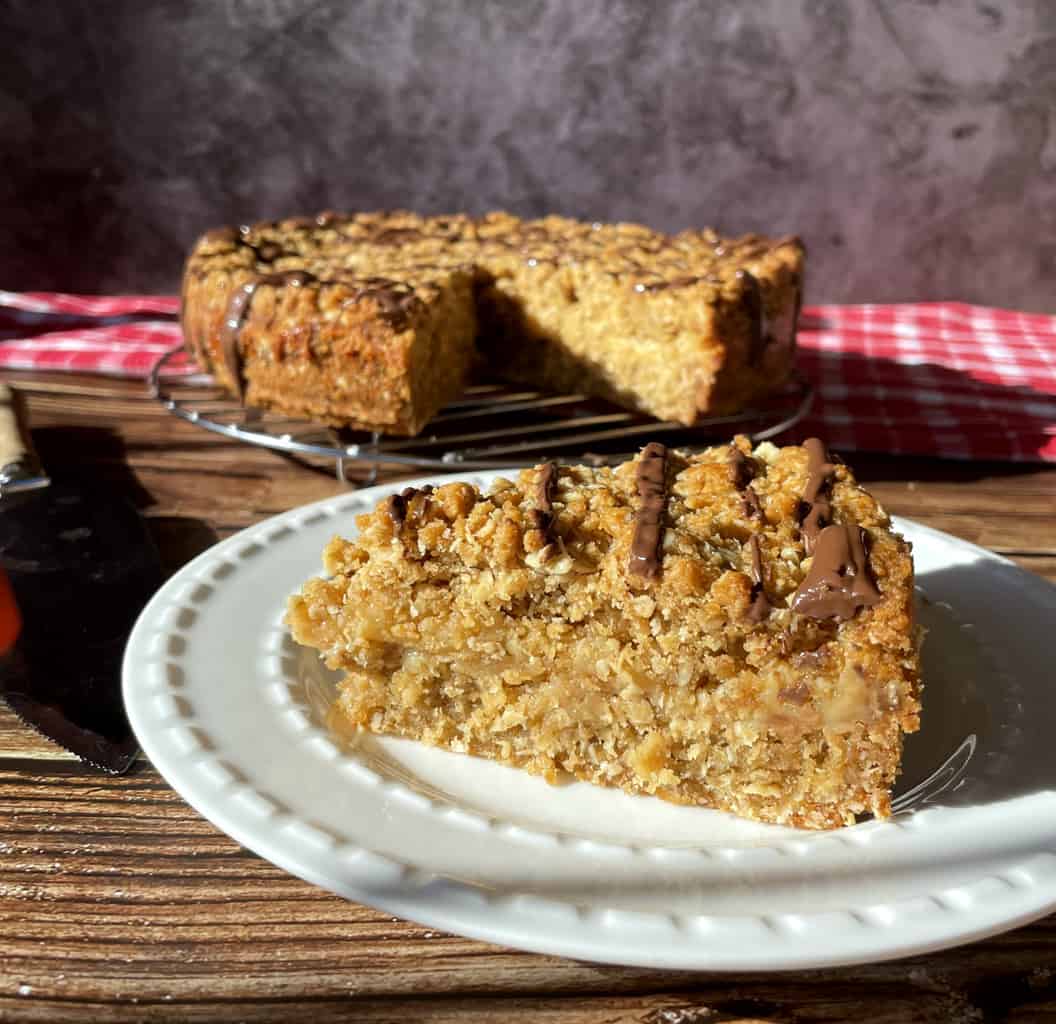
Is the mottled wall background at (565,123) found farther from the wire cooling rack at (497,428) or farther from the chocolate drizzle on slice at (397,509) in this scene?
the chocolate drizzle on slice at (397,509)

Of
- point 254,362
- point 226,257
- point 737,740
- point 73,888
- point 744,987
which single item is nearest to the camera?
point 744,987

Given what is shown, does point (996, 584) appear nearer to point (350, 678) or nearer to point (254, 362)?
point (350, 678)

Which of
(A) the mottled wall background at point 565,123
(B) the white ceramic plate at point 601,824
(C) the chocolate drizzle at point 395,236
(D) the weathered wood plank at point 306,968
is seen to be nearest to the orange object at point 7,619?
(B) the white ceramic plate at point 601,824

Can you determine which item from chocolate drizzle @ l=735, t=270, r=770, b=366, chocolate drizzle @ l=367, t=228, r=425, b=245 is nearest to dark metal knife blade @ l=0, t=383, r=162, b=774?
chocolate drizzle @ l=367, t=228, r=425, b=245

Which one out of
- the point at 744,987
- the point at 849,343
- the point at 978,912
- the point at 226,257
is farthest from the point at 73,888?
the point at 849,343

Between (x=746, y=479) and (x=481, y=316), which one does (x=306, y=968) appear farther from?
(x=481, y=316)

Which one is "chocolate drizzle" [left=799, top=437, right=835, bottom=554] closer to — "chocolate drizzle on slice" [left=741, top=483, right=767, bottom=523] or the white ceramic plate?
"chocolate drizzle on slice" [left=741, top=483, right=767, bottom=523]
